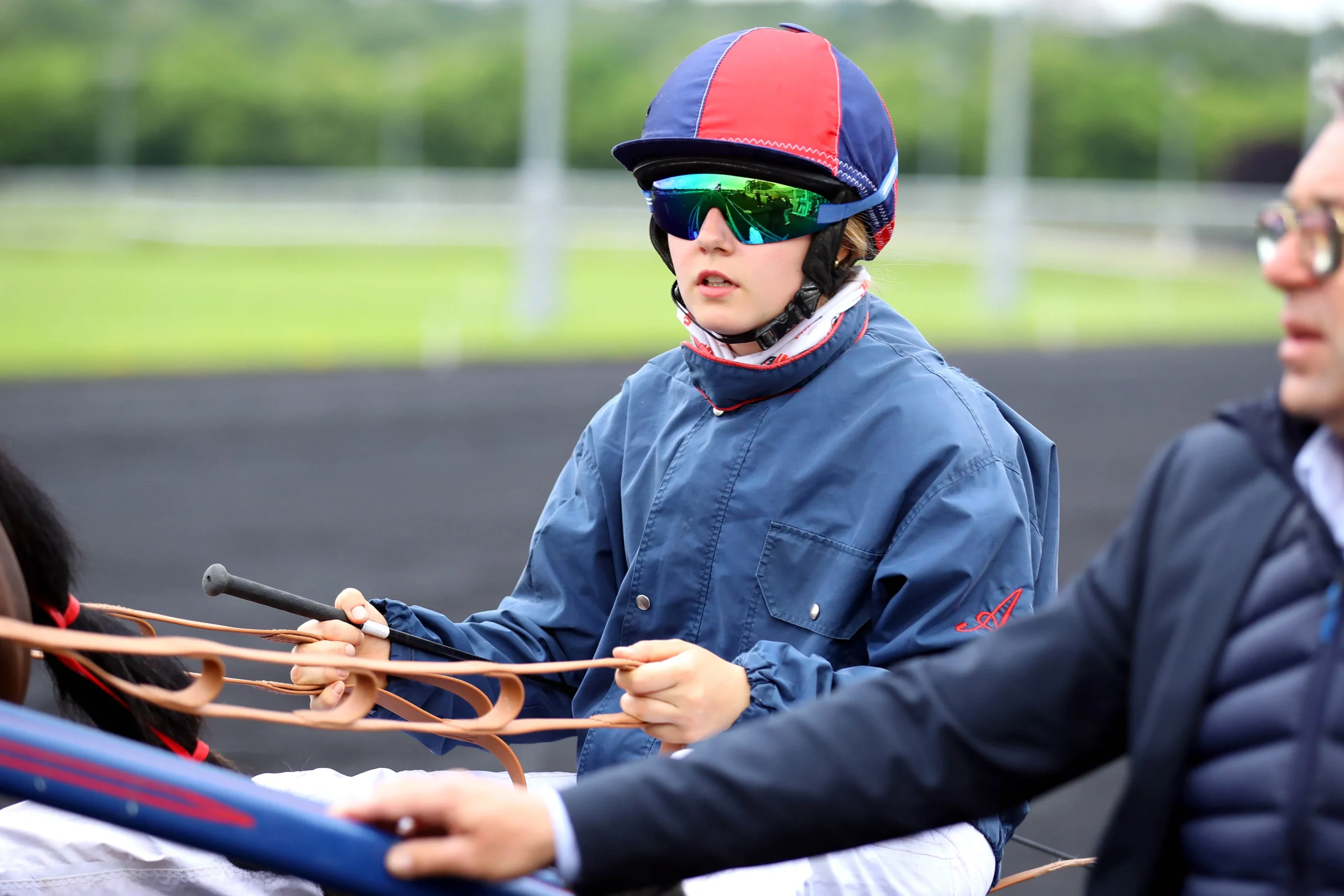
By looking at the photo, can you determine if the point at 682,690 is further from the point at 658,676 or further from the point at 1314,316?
the point at 1314,316

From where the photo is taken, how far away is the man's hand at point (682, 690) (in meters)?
1.89

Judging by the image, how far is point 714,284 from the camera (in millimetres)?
2355

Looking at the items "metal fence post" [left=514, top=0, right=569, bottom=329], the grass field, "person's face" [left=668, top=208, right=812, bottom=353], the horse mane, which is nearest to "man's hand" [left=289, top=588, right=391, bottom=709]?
the horse mane

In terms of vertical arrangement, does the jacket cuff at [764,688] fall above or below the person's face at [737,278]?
below

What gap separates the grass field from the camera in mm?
17734

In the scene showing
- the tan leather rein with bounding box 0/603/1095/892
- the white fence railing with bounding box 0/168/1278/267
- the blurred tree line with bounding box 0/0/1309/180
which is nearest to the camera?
the tan leather rein with bounding box 0/603/1095/892

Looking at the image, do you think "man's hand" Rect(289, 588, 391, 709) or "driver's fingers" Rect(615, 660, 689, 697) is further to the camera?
"man's hand" Rect(289, 588, 391, 709)

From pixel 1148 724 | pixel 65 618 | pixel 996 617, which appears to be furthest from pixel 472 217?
pixel 1148 724

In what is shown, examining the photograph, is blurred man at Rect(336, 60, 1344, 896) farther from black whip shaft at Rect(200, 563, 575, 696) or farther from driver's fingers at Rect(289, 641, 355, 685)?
driver's fingers at Rect(289, 641, 355, 685)

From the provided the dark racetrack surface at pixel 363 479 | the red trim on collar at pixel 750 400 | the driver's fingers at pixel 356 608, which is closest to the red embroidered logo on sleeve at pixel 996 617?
the red trim on collar at pixel 750 400

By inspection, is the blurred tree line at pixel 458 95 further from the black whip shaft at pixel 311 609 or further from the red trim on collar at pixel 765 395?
the black whip shaft at pixel 311 609

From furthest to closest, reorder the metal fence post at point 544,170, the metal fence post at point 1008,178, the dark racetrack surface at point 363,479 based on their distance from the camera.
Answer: the metal fence post at point 1008,178 → the metal fence post at point 544,170 → the dark racetrack surface at point 363,479

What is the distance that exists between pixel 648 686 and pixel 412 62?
224 feet

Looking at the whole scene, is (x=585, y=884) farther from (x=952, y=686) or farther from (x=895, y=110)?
(x=895, y=110)
